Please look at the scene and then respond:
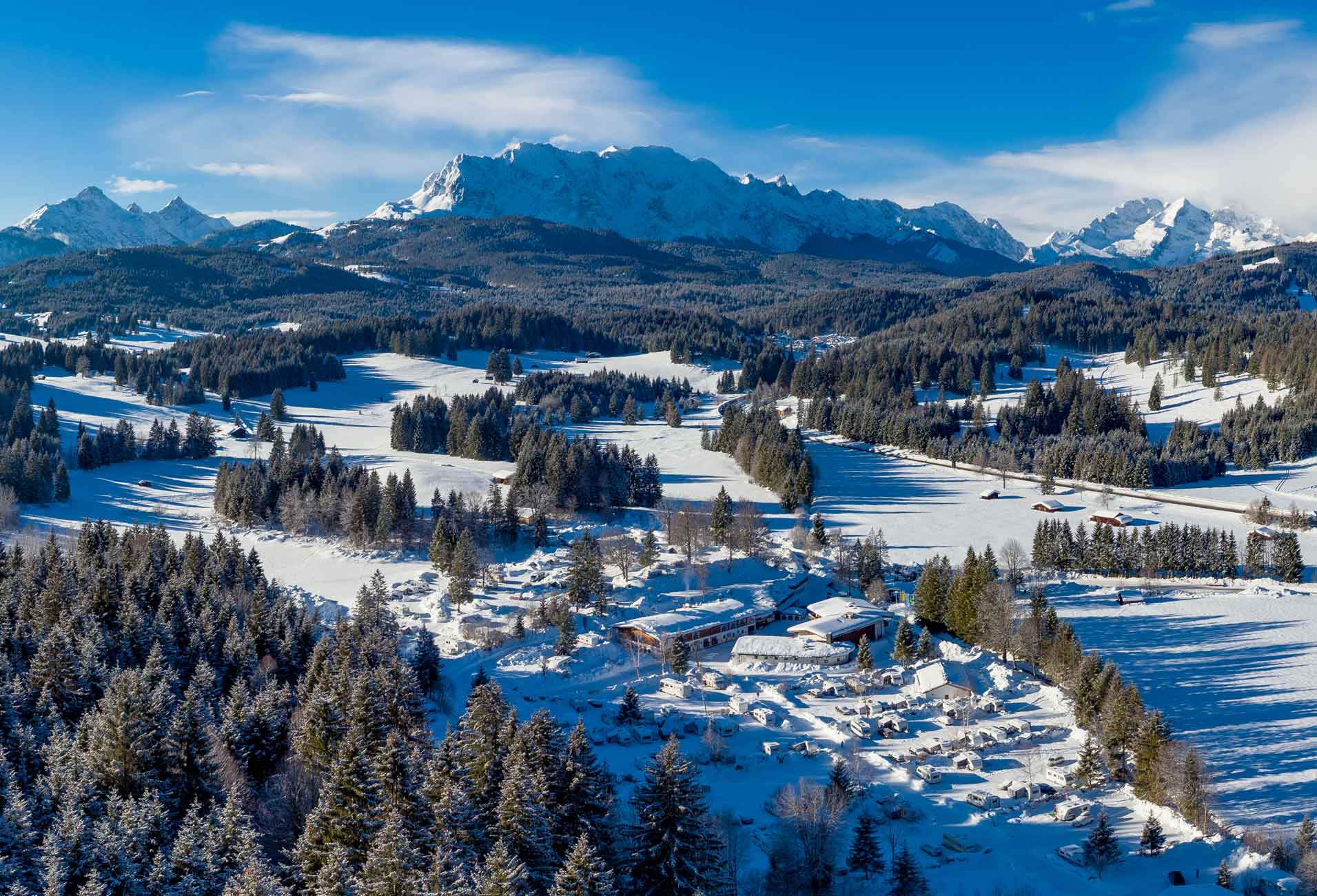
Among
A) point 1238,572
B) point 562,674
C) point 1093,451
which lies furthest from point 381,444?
point 1238,572

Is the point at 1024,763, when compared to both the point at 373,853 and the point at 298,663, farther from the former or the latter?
the point at 298,663

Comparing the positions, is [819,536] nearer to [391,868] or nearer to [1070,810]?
[1070,810]

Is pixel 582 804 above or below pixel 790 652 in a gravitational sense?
below

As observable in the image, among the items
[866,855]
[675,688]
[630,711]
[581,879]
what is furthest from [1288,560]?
[581,879]

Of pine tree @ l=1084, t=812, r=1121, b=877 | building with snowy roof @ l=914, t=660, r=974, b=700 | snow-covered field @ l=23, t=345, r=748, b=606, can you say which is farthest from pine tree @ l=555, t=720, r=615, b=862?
snow-covered field @ l=23, t=345, r=748, b=606

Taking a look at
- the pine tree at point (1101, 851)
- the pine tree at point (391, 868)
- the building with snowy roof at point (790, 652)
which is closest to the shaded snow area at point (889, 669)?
the building with snowy roof at point (790, 652)

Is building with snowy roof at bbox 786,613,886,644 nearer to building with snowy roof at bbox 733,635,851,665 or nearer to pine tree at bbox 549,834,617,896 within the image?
building with snowy roof at bbox 733,635,851,665
